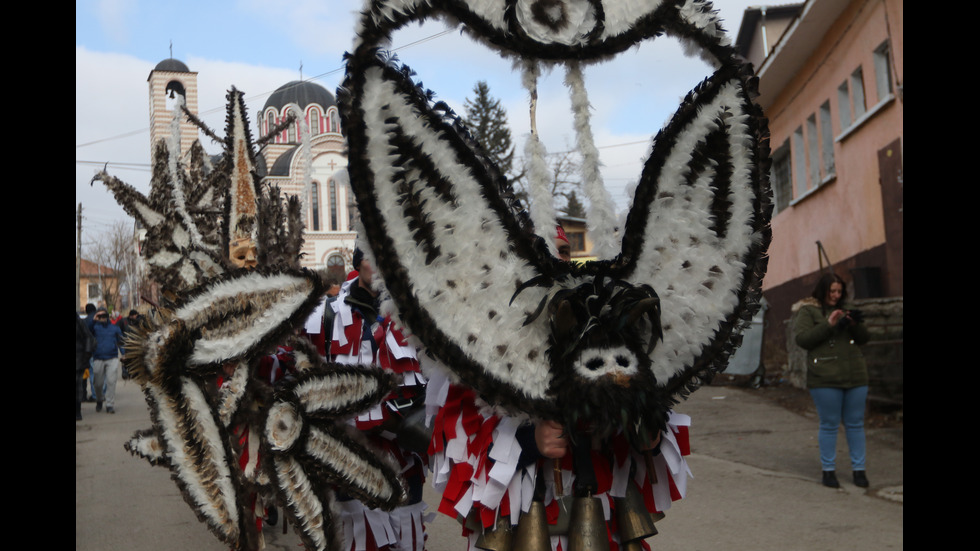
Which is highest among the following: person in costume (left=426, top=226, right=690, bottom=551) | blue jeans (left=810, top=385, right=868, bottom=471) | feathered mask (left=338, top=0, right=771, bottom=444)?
feathered mask (left=338, top=0, right=771, bottom=444)

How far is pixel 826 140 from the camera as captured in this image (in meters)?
14.6

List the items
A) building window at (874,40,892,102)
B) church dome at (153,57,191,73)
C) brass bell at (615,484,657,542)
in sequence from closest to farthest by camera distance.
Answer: brass bell at (615,484,657,542)
building window at (874,40,892,102)
church dome at (153,57,191,73)

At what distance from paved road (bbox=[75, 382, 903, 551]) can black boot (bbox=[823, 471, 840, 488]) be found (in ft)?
0.17

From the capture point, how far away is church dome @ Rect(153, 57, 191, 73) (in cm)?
5131

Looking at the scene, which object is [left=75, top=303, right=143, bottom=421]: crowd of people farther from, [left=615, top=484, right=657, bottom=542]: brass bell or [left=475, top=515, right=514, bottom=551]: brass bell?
[left=615, top=484, right=657, bottom=542]: brass bell

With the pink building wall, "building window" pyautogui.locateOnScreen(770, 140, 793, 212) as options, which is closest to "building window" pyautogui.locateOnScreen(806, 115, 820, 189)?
the pink building wall

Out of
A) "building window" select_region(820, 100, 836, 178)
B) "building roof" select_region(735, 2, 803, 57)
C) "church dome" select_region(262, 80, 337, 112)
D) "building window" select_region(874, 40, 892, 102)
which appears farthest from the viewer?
"church dome" select_region(262, 80, 337, 112)

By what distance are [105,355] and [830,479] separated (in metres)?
12.4

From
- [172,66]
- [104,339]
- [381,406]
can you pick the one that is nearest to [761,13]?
[104,339]

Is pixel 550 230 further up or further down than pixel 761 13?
further down

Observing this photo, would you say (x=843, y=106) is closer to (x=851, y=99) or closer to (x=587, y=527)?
(x=851, y=99)

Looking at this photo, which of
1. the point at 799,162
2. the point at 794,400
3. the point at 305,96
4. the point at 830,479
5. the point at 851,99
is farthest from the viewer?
the point at 305,96

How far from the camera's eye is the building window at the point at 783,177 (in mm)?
17647

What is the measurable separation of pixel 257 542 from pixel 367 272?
1554mm
